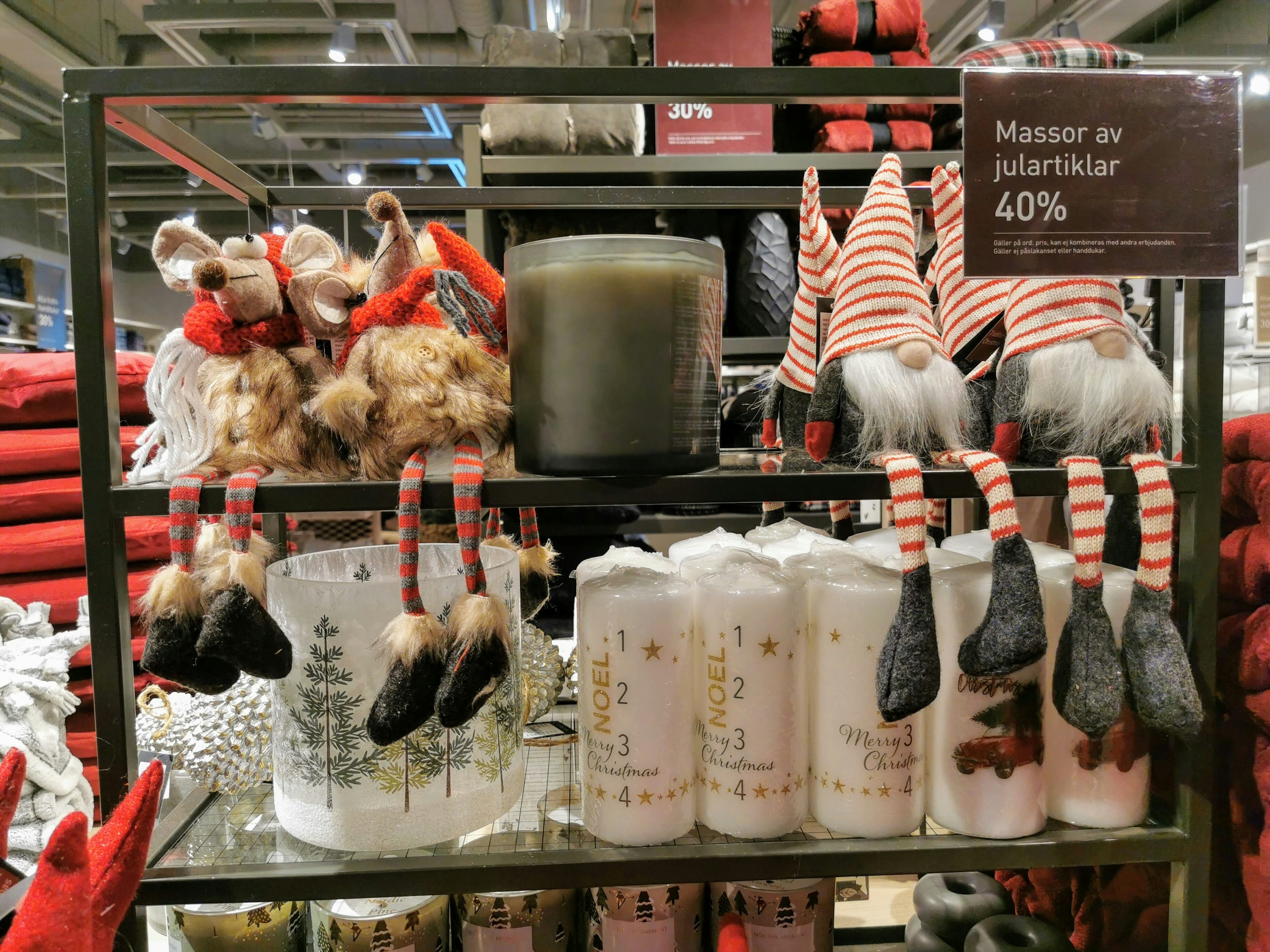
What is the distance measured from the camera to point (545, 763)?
863 millimetres

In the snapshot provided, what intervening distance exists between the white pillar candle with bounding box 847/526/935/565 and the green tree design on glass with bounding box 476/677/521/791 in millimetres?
358

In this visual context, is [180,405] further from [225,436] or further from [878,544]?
[878,544]

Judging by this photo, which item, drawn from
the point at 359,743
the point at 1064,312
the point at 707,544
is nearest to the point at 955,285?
the point at 1064,312

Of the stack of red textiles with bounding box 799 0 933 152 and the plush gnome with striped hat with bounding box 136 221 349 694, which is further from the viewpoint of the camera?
the stack of red textiles with bounding box 799 0 933 152

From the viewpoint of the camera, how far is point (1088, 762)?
70 cm

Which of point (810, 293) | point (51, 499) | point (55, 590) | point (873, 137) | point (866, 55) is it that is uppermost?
point (866, 55)

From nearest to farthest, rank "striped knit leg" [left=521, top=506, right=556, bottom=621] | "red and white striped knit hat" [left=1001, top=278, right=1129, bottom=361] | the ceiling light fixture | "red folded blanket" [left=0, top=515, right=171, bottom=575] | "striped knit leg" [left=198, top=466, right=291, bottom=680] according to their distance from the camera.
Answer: "striped knit leg" [left=198, top=466, right=291, bottom=680] < "red and white striped knit hat" [left=1001, top=278, right=1129, bottom=361] < "striped knit leg" [left=521, top=506, right=556, bottom=621] < "red folded blanket" [left=0, top=515, right=171, bottom=575] < the ceiling light fixture

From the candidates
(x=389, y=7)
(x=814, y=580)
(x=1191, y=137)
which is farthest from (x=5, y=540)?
(x=389, y=7)

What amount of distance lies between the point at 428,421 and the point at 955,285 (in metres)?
0.54

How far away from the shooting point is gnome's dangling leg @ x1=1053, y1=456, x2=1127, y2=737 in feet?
2.03

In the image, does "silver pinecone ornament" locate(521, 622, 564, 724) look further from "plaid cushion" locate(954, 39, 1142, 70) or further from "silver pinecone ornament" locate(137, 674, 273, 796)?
"plaid cushion" locate(954, 39, 1142, 70)

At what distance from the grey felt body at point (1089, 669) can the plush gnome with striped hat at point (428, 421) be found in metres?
0.46

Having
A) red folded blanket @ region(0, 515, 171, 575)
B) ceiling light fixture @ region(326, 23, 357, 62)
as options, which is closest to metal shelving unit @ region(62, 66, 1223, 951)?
red folded blanket @ region(0, 515, 171, 575)

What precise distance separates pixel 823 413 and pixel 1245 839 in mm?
602
